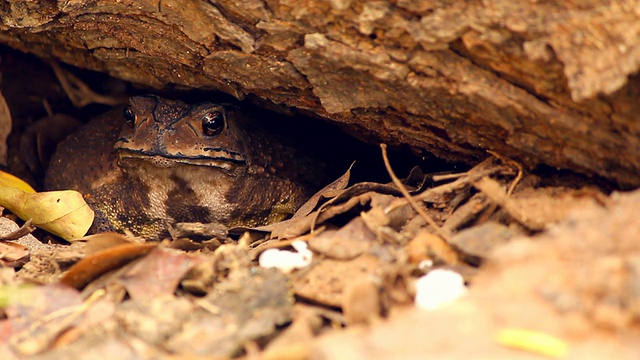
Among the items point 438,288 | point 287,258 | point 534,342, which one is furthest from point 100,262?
point 534,342

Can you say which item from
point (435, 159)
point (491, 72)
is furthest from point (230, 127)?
point (491, 72)

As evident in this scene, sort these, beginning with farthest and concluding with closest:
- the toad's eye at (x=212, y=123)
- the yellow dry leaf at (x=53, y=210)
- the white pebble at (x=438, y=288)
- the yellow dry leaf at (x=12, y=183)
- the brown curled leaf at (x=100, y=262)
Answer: the toad's eye at (x=212, y=123) < the yellow dry leaf at (x=12, y=183) < the yellow dry leaf at (x=53, y=210) < the brown curled leaf at (x=100, y=262) < the white pebble at (x=438, y=288)

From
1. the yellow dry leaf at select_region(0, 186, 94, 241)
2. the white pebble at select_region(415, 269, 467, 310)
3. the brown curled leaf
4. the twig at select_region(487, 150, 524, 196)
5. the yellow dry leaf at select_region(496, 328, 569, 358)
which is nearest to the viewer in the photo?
the yellow dry leaf at select_region(496, 328, 569, 358)

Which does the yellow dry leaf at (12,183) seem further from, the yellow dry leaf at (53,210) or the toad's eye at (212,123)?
the toad's eye at (212,123)

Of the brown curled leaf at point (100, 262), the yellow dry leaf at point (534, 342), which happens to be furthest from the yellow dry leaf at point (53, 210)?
the yellow dry leaf at point (534, 342)

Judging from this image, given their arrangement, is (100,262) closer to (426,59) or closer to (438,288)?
(438,288)

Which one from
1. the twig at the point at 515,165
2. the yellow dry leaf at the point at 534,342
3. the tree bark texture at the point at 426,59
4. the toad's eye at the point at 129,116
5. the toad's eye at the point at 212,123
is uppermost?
the tree bark texture at the point at 426,59

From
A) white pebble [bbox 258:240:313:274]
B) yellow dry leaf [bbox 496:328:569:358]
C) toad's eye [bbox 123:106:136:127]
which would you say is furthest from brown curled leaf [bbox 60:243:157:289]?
toad's eye [bbox 123:106:136:127]

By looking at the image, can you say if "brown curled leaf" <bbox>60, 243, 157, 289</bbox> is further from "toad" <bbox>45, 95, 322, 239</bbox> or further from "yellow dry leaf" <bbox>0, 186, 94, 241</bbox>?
"toad" <bbox>45, 95, 322, 239</bbox>

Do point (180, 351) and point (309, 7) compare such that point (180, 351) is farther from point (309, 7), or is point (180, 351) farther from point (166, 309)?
point (309, 7)
